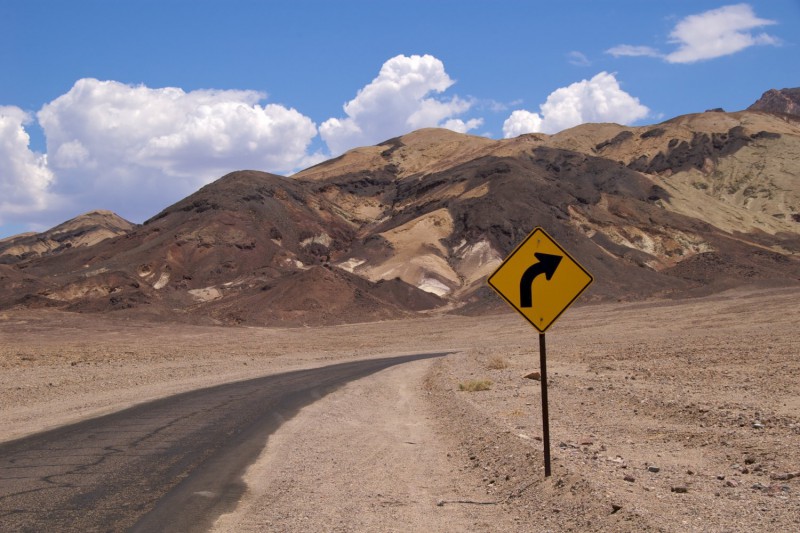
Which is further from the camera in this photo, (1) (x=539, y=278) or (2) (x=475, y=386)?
(2) (x=475, y=386)

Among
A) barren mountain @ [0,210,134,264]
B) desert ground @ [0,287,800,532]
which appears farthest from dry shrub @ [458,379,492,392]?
barren mountain @ [0,210,134,264]

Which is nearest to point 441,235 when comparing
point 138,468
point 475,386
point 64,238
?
point 475,386

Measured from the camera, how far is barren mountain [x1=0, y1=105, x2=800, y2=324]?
86250mm

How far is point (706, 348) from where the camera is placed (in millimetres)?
30812

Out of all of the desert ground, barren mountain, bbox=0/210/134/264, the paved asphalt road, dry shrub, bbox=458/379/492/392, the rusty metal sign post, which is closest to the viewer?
the desert ground

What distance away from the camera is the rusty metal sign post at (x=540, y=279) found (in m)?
8.80

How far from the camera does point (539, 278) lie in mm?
8906

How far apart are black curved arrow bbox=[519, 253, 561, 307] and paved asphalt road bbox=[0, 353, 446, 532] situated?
404 cm

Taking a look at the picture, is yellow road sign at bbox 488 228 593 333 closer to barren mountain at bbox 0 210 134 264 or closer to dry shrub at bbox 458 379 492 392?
dry shrub at bbox 458 379 492 392

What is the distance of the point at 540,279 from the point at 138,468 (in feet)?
20.6

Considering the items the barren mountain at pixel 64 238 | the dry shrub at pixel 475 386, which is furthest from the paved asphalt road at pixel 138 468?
the barren mountain at pixel 64 238

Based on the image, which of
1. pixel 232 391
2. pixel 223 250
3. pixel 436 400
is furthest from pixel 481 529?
pixel 223 250

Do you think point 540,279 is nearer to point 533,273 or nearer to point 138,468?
point 533,273

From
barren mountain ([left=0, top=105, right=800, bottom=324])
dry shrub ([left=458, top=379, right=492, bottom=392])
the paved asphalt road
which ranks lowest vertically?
dry shrub ([left=458, top=379, right=492, bottom=392])
